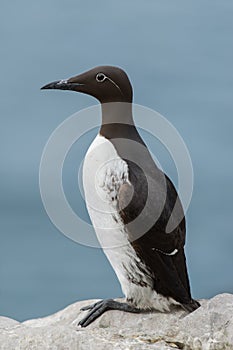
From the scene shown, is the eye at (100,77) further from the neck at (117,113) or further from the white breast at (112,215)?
the white breast at (112,215)

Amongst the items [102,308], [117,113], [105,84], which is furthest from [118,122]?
[102,308]

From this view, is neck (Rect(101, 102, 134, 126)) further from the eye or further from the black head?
the eye

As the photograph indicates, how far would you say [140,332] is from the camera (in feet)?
21.6

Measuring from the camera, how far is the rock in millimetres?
6168

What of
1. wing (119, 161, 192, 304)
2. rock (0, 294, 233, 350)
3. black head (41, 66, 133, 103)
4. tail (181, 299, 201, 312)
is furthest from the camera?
tail (181, 299, 201, 312)

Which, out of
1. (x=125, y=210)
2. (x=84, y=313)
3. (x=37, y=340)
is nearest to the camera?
(x=37, y=340)

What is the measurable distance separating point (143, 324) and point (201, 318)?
0.52 meters

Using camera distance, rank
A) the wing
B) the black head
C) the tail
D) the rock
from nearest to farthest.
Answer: the rock → the wing → the black head → the tail

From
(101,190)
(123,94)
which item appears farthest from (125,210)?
(123,94)

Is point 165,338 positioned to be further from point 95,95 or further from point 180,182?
point 95,95

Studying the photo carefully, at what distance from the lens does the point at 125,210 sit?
6613 millimetres

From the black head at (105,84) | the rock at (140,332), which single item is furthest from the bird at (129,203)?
the rock at (140,332)

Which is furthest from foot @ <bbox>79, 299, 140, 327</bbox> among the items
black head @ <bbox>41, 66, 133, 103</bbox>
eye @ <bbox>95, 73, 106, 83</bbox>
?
eye @ <bbox>95, 73, 106, 83</bbox>

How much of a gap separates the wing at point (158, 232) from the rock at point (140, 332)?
24 cm
